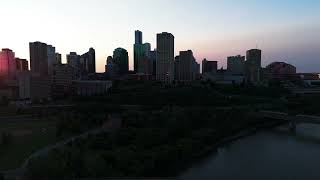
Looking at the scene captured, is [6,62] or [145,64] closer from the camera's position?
[6,62]

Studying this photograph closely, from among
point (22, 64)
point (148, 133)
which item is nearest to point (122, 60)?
point (22, 64)

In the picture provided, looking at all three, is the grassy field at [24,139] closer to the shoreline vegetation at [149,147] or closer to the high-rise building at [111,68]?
the shoreline vegetation at [149,147]

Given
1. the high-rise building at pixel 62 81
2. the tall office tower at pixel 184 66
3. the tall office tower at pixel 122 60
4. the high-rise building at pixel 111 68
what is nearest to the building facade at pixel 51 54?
the high-rise building at pixel 111 68

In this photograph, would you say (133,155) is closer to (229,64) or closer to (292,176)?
(292,176)

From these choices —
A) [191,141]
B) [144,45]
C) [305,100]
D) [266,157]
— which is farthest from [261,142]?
[144,45]

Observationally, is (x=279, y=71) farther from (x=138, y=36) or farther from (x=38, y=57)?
(x=38, y=57)

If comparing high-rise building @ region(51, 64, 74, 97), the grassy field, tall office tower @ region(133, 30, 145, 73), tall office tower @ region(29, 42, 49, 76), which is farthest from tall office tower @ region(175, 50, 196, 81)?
the grassy field

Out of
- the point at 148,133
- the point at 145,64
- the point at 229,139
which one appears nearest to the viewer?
the point at 148,133
